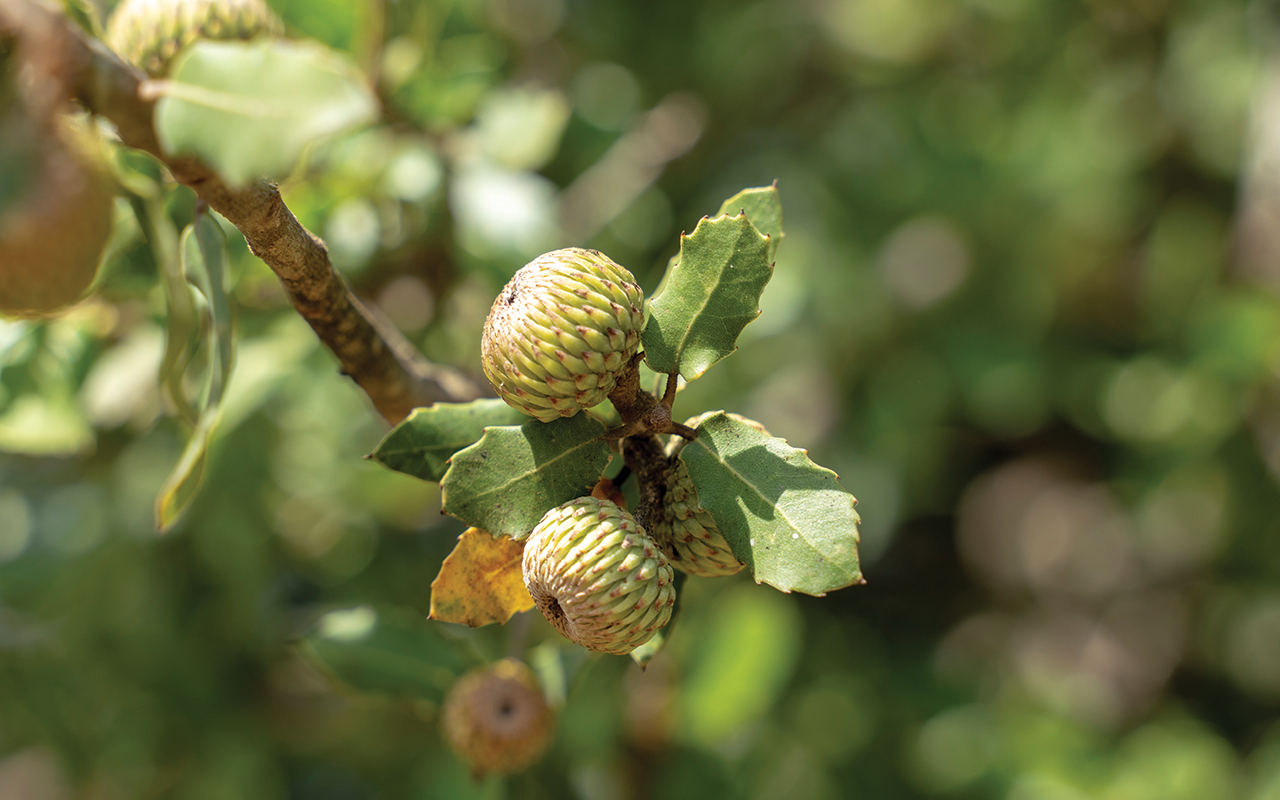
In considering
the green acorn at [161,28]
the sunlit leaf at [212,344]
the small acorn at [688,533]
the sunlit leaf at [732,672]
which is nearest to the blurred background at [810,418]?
the sunlit leaf at [732,672]

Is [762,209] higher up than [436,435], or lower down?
higher up

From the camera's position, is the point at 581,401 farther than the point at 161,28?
No

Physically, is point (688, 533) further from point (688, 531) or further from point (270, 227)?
point (270, 227)

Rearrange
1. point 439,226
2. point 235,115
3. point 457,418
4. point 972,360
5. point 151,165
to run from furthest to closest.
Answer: point 972,360 → point 439,226 → point 151,165 → point 457,418 → point 235,115

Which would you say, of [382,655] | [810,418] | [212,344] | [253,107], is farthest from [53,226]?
[810,418]

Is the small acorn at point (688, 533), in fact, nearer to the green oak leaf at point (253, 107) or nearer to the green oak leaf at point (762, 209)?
the green oak leaf at point (762, 209)

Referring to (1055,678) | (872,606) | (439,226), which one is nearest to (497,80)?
(439,226)

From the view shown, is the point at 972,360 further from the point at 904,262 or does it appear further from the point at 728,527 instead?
the point at 728,527
